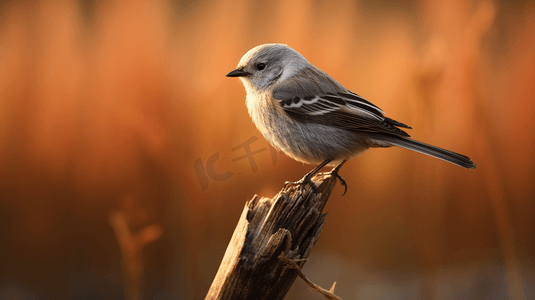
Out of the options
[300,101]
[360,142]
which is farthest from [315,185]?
[300,101]

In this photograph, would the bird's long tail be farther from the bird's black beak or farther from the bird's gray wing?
the bird's black beak

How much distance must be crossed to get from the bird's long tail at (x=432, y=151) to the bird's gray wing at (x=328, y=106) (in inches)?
1.6

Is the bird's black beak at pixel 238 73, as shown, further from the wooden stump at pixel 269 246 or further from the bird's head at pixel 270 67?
the wooden stump at pixel 269 246

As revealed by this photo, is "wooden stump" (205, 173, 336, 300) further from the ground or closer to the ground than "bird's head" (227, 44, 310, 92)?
closer to the ground

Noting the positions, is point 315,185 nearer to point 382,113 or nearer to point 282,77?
point 382,113

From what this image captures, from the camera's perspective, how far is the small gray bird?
1854mm

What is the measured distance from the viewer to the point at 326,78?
2.11m

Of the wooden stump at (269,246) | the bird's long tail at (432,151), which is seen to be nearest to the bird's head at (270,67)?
the bird's long tail at (432,151)

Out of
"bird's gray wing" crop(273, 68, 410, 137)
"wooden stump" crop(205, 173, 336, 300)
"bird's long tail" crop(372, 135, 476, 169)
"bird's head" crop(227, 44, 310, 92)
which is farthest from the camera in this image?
"bird's head" crop(227, 44, 310, 92)

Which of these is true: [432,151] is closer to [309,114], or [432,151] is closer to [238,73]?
[309,114]

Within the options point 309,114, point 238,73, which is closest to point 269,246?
point 309,114

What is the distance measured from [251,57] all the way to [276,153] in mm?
668

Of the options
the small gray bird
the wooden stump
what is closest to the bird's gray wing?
the small gray bird

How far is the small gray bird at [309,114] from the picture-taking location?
6.08 feet
